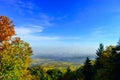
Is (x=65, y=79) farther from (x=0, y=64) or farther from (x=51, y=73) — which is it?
(x=0, y=64)

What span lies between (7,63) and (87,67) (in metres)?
57.3

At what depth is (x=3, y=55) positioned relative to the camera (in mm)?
40594

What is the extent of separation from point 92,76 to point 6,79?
55815 mm

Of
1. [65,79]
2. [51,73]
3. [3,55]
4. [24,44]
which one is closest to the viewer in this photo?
[3,55]

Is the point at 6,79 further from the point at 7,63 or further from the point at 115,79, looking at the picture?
the point at 115,79

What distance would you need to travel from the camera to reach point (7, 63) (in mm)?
41344

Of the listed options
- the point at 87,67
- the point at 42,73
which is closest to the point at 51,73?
the point at 42,73

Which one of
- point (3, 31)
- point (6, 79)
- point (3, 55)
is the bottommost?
point (6, 79)

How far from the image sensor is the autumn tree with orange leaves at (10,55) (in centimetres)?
4100

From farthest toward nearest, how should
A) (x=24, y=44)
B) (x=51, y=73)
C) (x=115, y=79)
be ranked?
(x=51, y=73) < (x=115, y=79) < (x=24, y=44)

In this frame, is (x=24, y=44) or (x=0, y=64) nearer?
(x=0, y=64)

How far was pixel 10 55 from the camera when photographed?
42.2 meters

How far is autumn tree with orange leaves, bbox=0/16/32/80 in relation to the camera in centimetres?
4100

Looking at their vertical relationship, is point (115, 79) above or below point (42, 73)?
below
